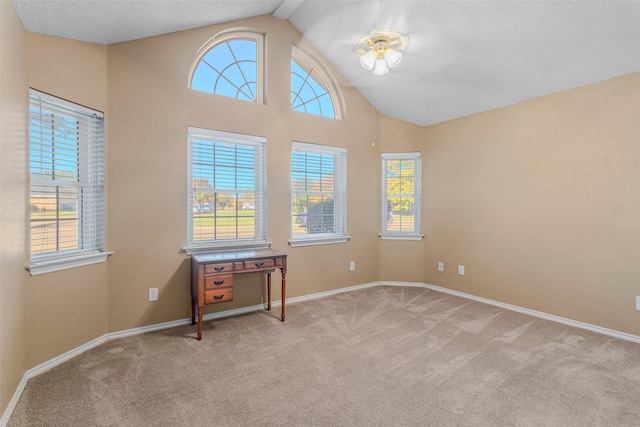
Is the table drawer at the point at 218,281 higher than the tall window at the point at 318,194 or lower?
lower

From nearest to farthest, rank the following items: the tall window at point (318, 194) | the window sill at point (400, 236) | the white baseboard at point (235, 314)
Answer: the white baseboard at point (235, 314) → the tall window at point (318, 194) → the window sill at point (400, 236)

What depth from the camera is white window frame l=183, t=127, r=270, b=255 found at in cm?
323

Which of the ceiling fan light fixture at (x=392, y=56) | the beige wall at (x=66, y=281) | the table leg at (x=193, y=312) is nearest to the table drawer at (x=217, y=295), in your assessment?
the table leg at (x=193, y=312)

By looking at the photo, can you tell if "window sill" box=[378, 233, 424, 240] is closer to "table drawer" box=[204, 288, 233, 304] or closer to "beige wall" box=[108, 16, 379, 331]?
"beige wall" box=[108, 16, 379, 331]

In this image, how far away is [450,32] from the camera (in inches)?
115

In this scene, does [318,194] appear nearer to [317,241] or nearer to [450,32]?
[317,241]

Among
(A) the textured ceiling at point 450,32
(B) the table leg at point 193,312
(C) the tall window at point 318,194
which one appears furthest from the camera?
(C) the tall window at point 318,194

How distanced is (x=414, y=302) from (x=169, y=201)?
10.1ft

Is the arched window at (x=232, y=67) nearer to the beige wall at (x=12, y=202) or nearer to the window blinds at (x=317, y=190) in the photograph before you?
the window blinds at (x=317, y=190)

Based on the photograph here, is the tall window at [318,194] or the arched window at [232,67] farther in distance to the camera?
the tall window at [318,194]

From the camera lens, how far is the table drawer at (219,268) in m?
2.85

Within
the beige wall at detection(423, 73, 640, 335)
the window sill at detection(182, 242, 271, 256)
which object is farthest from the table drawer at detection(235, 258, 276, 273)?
the beige wall at detection(423, 73, 640, 335)

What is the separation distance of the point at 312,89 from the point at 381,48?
70.1 inches

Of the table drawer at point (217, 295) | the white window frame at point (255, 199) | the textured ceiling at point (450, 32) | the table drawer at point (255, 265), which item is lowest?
the table drawer at point (217, 295)
